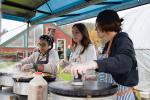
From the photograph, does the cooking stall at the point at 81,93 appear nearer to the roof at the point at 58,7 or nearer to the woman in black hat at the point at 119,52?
the woman in black hat at the point at 119,52

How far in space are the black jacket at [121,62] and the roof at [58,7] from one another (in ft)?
3.67

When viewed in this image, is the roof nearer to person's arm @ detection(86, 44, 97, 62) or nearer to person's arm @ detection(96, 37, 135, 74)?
person's arm @ detection(86, 44, 97, 62)

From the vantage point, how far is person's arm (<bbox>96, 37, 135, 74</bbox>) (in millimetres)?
1147

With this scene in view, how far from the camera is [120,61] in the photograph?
118cm

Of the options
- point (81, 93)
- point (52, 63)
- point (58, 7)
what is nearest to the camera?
point (81, 93)

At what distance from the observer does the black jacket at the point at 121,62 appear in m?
1.15

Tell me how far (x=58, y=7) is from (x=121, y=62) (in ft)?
6.76

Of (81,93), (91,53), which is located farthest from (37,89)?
(91,53)

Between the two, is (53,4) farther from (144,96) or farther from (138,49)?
(138,49)

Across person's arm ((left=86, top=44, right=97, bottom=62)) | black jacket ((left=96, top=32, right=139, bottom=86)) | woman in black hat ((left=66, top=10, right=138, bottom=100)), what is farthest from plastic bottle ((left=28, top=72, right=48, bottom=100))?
person's arm ((left=86, top=44, right=97, bottom=62))

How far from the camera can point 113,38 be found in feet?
4.89

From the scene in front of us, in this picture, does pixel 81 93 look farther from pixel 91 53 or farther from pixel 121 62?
pixel 91 53

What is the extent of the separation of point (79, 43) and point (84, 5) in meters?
0.41

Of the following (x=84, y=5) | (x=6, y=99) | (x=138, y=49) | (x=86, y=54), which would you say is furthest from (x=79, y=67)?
(x=138, y=49)
